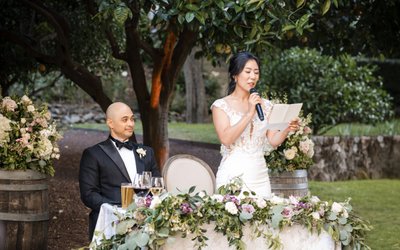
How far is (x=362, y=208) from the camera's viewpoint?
13.0 metres

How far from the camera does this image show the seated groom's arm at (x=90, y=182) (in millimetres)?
5709

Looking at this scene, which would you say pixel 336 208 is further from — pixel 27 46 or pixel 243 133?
pixel 27 46

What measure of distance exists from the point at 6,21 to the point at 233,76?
29.0 ft

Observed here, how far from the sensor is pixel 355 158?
52.1 ft

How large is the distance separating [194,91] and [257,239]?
2129cm

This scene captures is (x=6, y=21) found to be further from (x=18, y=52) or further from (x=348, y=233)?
(x=348, y=233)

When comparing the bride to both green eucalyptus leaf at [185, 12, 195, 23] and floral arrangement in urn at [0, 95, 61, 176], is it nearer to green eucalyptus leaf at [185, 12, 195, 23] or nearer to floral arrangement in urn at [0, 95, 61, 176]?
green eucalyptus leaf at [185, 12, 195, 23]

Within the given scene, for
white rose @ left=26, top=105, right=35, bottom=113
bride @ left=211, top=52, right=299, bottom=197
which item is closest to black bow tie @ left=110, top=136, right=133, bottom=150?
bride @ left=211, top=52, right=299, bottom=197

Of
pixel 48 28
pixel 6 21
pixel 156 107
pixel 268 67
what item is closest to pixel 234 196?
pixel 156 107

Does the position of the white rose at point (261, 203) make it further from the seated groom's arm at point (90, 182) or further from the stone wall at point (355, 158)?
the stone wall at point (355, 158)

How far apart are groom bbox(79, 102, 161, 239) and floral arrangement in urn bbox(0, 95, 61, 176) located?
3.91 ft

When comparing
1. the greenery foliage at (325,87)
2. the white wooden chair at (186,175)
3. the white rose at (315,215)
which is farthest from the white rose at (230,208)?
the greenery foliage at (325,87)

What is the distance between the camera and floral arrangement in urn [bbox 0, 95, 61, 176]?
686 centimetres

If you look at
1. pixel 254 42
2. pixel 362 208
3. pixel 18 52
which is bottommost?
pixel 362 208
